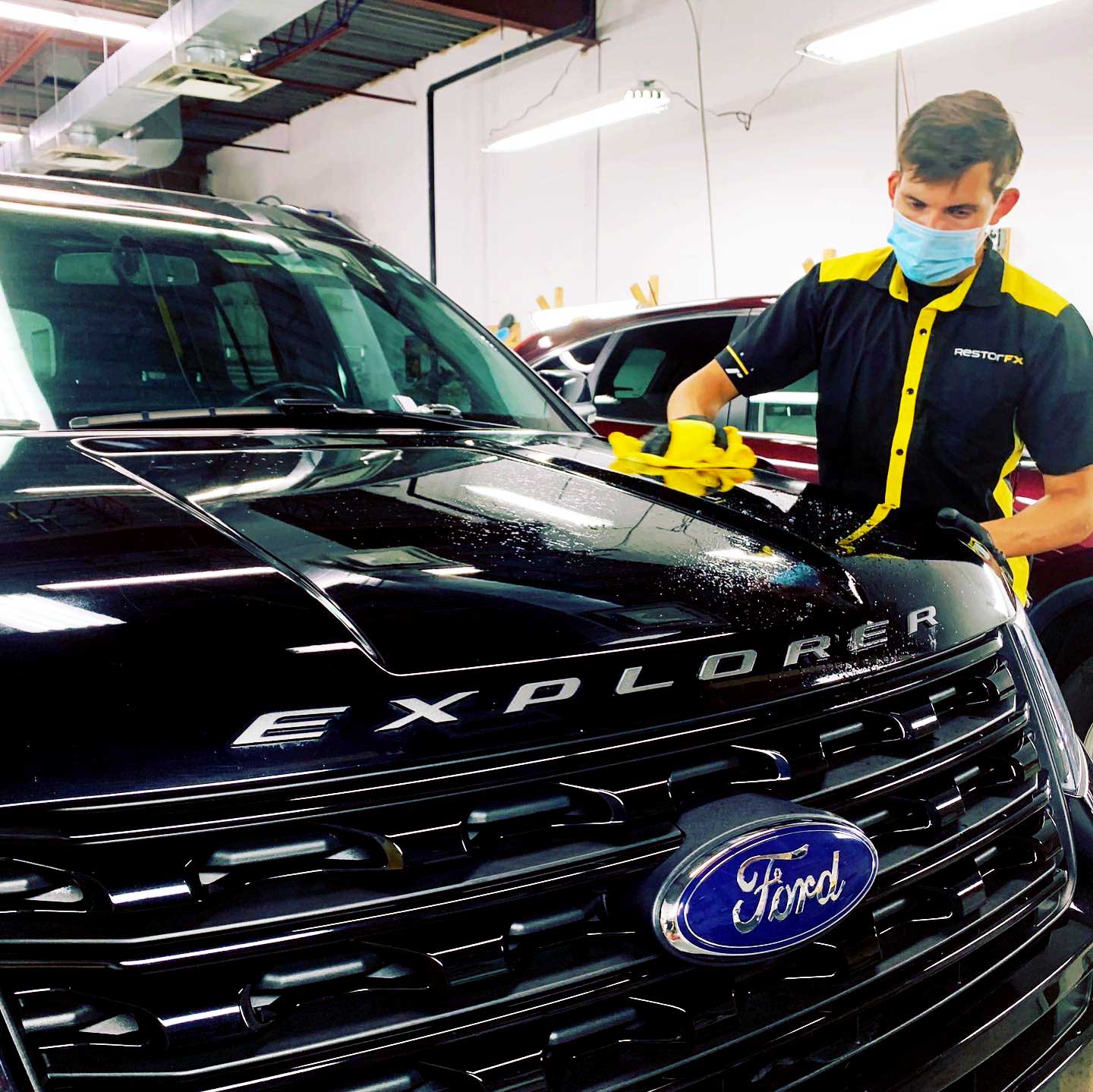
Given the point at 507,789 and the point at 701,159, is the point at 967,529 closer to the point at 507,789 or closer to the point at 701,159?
the point at 507,789

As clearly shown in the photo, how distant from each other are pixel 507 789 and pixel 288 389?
1.30 m

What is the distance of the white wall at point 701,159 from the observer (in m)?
5.91

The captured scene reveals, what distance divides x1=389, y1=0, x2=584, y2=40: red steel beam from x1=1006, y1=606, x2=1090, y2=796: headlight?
8.41 metres

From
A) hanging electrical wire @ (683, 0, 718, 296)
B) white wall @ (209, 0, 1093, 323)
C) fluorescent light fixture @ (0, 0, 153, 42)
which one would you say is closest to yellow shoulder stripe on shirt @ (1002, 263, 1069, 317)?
white wall @ (209, 0, 1093, 323)

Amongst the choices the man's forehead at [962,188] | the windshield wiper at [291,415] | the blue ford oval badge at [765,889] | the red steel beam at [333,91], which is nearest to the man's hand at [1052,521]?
the man's forehead at [962,188]

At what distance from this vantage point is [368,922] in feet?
2.74

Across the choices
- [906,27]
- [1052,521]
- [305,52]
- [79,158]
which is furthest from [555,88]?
[1052,521]

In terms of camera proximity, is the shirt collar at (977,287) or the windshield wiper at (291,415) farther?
the shirt collar at (977,287)

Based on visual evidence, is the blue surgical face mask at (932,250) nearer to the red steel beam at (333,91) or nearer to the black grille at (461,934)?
the black grille at (461,934)

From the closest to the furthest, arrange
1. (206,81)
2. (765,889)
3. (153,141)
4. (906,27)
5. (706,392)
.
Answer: (765,889) → (706,392) → (906,27) → (206,81) → (153,141)

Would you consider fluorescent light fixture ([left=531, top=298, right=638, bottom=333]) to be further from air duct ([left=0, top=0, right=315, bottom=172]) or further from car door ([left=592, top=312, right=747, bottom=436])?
car door ([left=592, top=312, right=747, bottom=436])

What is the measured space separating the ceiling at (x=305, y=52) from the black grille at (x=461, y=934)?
877cm

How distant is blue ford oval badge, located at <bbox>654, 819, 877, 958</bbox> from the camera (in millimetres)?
939

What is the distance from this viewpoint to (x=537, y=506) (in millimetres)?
1332
